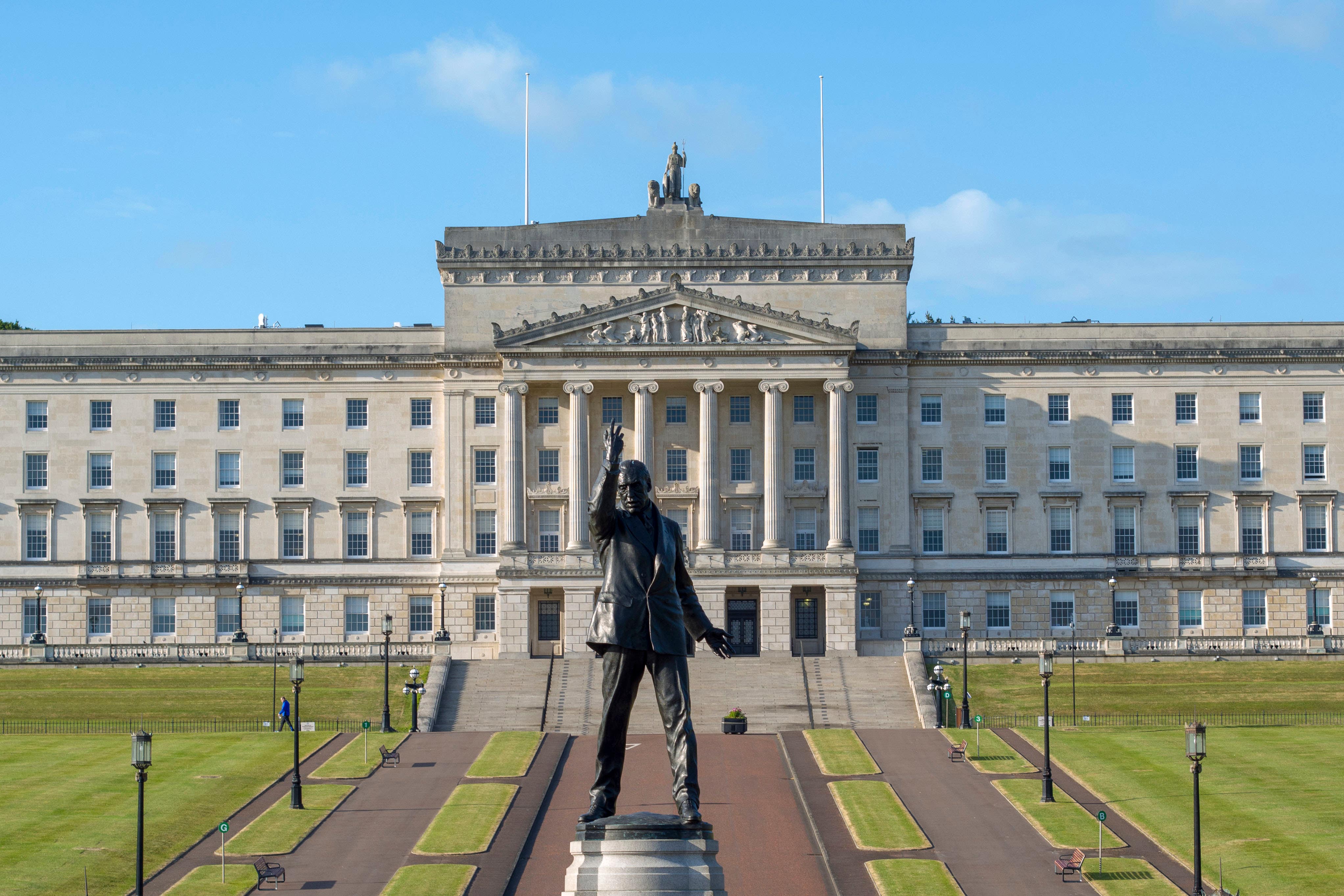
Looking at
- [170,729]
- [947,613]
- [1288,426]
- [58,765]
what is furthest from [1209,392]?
[58,765]

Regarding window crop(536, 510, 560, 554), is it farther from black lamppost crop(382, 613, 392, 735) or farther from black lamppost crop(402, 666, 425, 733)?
black lamppost crop(382, 613, 392, 735)

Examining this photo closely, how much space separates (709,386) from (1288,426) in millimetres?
31449

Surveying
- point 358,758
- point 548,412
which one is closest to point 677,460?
point 548,412

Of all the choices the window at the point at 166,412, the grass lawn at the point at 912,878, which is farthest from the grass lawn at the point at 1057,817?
the window at the point at 166,412

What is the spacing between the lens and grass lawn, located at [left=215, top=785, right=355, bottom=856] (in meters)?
49.4

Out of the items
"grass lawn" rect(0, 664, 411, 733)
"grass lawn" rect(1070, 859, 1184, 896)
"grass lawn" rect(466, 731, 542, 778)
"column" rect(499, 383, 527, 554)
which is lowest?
"grass lawn" rect(1070, 859, 1184, 896)

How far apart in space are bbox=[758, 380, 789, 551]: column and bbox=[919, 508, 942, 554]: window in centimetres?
836

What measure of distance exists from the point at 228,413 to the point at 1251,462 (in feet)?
180

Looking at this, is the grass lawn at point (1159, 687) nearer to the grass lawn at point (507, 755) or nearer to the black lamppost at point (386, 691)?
the grass lawn at point (507, 755)

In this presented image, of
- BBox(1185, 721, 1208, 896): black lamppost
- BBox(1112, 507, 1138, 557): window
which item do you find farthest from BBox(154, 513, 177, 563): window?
BBox(1185, 721, 1208, 896): black lamppost

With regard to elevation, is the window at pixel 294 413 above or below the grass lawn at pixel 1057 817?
above

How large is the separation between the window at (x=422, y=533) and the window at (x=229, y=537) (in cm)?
924

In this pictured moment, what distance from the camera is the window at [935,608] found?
94125 mm

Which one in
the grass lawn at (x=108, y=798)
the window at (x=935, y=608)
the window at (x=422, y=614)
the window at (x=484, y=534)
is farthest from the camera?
the window at (x=422, y=614)
